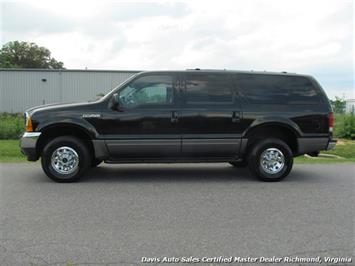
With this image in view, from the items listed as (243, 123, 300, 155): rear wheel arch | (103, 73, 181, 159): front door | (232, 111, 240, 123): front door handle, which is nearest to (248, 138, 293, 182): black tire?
(243, 123, 300, 155): rear wheel arch

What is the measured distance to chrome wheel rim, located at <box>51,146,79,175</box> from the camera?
766 cm

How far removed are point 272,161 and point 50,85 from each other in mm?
27356

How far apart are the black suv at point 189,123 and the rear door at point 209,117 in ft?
0.06

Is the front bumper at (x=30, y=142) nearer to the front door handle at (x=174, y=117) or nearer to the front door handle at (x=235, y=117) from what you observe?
the front door handle at (x=174, y=117)

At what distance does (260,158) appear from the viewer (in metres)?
8.00

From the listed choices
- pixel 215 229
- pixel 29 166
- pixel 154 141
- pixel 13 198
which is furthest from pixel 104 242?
pixel 29 166

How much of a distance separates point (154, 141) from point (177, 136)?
422mm

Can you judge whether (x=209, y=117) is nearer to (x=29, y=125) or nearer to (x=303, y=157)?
(x=29, y=125)

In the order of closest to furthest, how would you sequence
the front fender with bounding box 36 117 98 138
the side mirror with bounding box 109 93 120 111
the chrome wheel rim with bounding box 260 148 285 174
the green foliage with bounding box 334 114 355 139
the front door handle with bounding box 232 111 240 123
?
the front fender with bounding box 36 117 98 138 < the side mirror with bounding box 109 93 120 111 < the front door handle with bounding box 232 111 240 123 < the chrome wheel rim with bounding box 260 148 285 174 < the green foliage with bounding box 334 114 355 139

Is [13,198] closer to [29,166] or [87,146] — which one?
[87,146]

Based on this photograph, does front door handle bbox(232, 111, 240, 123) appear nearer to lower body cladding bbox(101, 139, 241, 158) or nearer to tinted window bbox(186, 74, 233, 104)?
tinted window bbox(186, 74, 233, 104)

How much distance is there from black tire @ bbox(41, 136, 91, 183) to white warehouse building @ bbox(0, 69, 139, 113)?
2519 centimetres

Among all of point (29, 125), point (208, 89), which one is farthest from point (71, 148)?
point (208, 89)

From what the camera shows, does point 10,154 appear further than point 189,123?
Yes
